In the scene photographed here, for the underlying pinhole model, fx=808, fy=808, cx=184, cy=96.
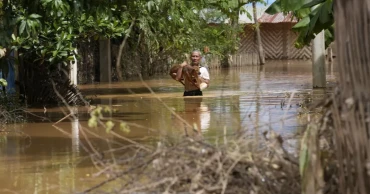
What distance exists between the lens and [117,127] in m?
10.8

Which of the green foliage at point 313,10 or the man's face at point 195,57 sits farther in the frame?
the man's face at point 195,57

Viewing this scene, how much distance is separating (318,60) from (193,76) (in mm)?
3243

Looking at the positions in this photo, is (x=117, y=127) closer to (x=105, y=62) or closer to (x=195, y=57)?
(x=195, y=57)

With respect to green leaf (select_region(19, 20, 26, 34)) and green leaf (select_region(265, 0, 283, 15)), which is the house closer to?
green leaf (select_region(265, 0, 283, 15))

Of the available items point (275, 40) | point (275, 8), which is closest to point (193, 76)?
point (275, 8)

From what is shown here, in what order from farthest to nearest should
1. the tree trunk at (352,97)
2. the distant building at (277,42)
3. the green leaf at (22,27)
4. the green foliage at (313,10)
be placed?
the distant building at (277,42) → the green leaf at (22,27) → the green foliage at (313,10) → the tree trunk at (352,97)

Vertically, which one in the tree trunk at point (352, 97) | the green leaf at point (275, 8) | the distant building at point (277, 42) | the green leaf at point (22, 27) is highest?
the distant building at point (277, 42)

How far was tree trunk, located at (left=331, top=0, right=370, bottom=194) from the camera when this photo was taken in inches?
166

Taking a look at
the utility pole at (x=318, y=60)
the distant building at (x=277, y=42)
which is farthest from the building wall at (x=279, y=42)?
the utility pole at (x=318, y=60)

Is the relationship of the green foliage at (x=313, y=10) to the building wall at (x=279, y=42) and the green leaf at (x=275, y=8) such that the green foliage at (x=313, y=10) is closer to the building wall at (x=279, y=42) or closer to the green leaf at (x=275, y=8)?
the green leaf at (x=275, y=8)

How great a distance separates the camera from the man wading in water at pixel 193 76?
1525 centimetres

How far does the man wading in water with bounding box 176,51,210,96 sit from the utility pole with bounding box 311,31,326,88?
2.78m

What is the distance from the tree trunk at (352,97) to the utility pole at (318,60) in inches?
503

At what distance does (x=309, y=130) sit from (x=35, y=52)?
10476 mm
